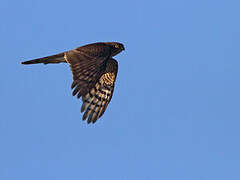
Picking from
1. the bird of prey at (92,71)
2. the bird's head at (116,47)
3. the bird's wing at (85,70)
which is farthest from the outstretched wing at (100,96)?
the bird's wing at (85,70)

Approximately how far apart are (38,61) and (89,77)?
272 cm

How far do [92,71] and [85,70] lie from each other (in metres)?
0.15

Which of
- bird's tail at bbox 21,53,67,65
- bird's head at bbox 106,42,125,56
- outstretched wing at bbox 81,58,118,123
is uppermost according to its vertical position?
bird's head at bbox 106,42,125,56

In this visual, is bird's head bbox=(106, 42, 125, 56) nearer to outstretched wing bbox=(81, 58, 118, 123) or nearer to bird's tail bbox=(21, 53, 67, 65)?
outstretched wing bbox=(81, 58, 118, 123)

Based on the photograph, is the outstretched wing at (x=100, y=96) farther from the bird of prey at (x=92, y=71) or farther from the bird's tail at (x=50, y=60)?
the bird's tail at (x=50, y=60)

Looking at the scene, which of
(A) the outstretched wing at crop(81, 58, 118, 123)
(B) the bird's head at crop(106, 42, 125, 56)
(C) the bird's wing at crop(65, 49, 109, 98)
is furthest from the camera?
(B) the bird's head at crop(106, 42, 125, 56)

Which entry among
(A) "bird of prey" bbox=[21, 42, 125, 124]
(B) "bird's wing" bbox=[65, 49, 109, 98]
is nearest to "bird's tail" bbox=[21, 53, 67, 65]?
(A) "bird of prey" bbox=[21, 42, 125, 124]

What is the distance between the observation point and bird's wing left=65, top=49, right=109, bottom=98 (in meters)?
14.8

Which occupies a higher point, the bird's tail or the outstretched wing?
the bird's tail

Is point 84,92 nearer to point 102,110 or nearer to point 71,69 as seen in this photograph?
point 71,69

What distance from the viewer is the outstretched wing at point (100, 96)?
16.3 m

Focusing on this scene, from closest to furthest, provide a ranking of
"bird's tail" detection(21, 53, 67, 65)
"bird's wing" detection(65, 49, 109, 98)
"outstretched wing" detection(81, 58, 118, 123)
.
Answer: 1. "bird's wing" detection(65, 49, 109, 98)
2. "outstretched wing" detection(81, 58, 118, 123)
3. "bird's tail" detection(21, 53, 67, 65)

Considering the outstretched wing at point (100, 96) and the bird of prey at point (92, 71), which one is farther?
the outstretched wing at point (100, 96)

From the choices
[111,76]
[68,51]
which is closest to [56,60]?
[68,51]
